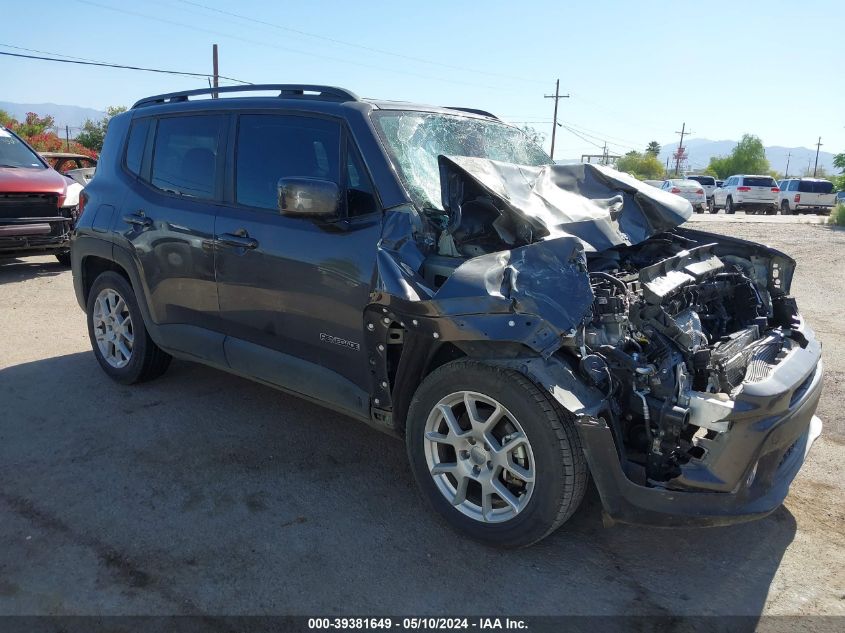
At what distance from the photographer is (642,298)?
3.12 metres

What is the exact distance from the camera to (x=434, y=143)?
150 inches

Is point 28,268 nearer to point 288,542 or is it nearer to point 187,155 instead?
point 187,155

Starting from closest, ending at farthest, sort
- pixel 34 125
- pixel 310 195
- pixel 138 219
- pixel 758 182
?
pixel 310 195 → pixel 138 219 → pixel 758 182 → pixel 34 125

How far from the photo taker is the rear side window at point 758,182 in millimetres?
31281

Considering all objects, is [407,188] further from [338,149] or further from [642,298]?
[642,298]

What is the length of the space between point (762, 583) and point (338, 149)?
2.90 m

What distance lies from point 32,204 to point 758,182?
102 feet

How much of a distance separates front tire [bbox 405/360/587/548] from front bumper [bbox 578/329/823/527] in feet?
0.44

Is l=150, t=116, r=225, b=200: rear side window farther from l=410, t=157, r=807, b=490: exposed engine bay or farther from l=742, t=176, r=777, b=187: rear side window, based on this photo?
l=742, t=176, r=777, b=187: rear side window

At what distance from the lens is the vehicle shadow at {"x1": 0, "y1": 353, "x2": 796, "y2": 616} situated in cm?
274

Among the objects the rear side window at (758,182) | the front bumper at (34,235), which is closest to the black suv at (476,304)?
the front bumper at (34,235)

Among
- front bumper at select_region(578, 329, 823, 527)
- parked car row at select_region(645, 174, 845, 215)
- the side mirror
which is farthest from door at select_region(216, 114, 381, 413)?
parked car row at select_region(645, 174, 845, 215)

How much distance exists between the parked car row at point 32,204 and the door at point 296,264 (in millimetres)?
5933


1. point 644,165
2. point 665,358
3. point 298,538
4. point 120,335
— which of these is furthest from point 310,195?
point 644,165
